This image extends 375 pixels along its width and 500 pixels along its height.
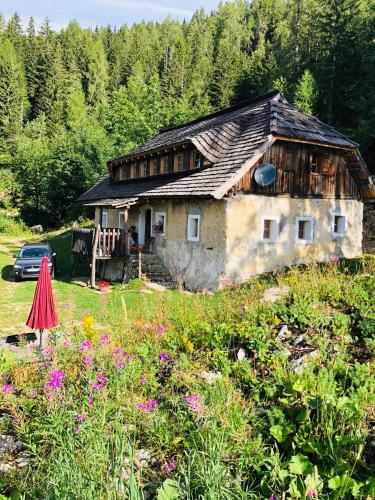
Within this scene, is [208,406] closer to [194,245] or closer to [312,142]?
[194,245]

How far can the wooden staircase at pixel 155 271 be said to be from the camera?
18.2 m

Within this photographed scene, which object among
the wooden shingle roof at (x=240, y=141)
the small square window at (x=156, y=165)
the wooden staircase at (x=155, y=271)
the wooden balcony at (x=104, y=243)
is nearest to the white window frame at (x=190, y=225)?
the wooden shingle roof at (x=240, y=141)

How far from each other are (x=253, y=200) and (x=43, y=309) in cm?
1037

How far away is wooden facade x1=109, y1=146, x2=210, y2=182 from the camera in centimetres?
1850

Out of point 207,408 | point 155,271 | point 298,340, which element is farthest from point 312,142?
point 207,408

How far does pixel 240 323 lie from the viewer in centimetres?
647

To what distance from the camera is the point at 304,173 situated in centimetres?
1706

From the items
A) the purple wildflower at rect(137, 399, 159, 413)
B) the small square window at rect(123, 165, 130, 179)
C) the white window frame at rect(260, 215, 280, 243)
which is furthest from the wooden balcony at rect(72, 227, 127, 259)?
the purple wildflower at rect(137, 399, 159, 413)

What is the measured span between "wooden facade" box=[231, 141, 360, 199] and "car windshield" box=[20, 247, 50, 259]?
390 inches

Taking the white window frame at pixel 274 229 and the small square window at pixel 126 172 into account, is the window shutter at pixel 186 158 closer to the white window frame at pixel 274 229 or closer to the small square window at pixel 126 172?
the white window frame at pixel 274 229

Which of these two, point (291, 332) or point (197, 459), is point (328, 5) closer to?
point (291, 332)

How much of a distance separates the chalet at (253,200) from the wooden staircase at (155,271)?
0.19 m

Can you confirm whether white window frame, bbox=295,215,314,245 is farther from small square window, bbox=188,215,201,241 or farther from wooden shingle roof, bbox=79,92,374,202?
small square window, bbox=188,215,201,241

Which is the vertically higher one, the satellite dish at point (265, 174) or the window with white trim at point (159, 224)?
the satellite dish at point (265, 174)
